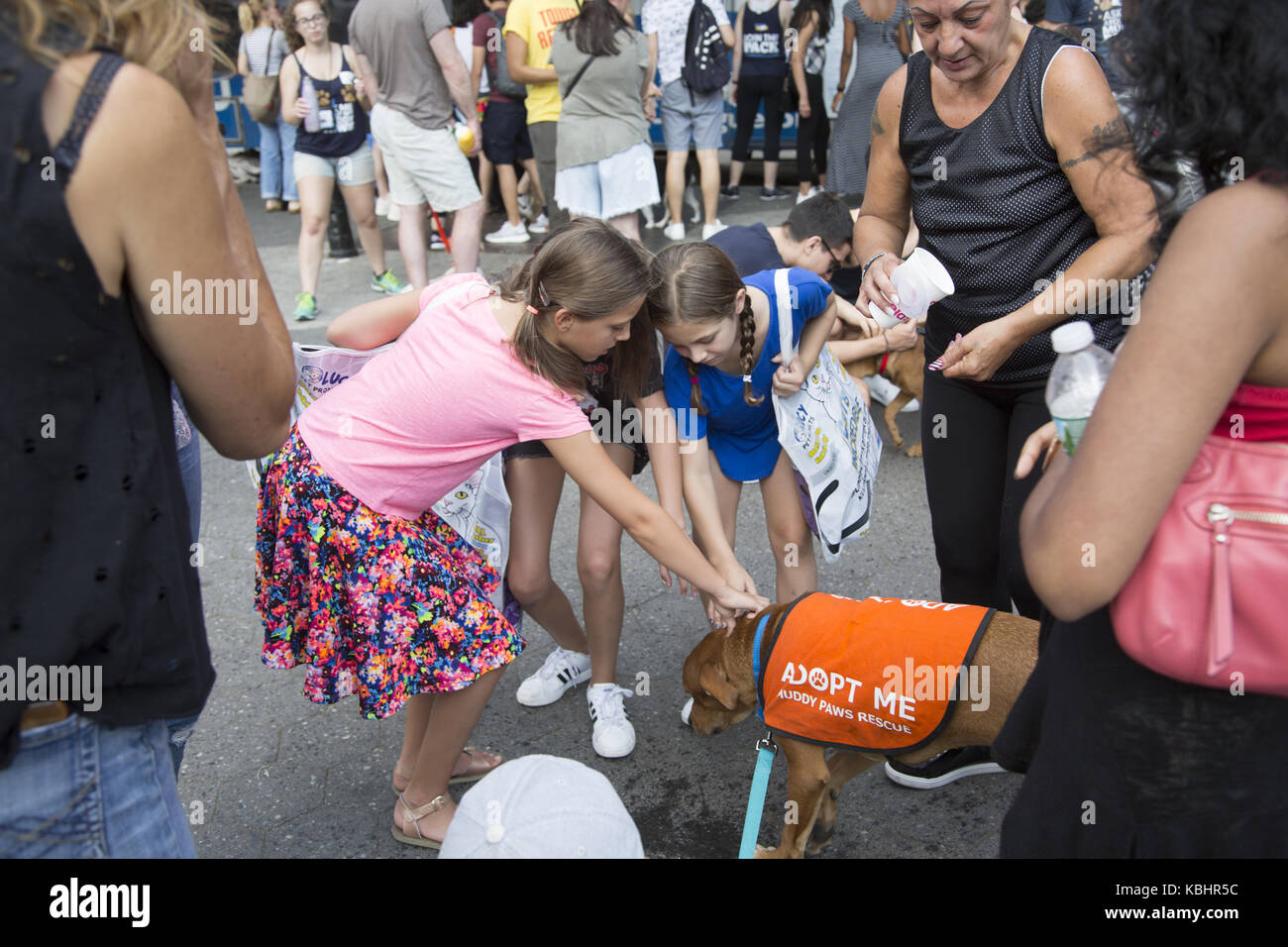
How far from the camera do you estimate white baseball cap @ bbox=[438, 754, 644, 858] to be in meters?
1.57

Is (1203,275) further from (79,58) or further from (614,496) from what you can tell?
(614,496)

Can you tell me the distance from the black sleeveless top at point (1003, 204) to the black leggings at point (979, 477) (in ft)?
0.31

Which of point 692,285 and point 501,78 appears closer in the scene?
point 692,285

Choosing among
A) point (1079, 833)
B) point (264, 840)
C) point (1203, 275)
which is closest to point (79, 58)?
point (1203, 275)

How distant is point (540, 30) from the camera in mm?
7246

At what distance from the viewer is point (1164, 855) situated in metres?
1.38

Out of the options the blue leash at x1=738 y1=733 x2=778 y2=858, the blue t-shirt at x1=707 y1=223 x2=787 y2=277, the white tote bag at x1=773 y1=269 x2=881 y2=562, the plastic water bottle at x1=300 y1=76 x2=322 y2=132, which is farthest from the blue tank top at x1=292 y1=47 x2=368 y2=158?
the blue leash at x1=738 y1=733 x2=778 y2=858

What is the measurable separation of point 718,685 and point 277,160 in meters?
8.70

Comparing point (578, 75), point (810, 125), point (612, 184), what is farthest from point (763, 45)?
point (612, 184)

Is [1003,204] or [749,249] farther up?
[1003,204]

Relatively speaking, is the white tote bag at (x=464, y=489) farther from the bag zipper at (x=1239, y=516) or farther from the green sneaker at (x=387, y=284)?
the green sneaker at (x=387, y=284)

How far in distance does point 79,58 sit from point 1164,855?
151 cm

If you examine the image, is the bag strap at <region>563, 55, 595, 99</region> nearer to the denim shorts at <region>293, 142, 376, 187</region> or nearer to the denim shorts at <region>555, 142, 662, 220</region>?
the denim shorts at <region>555, 142, 662, 220</region>

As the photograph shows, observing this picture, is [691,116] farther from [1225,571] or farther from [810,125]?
[1225,571]
